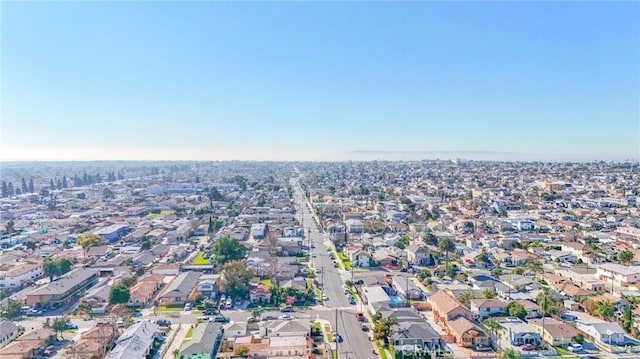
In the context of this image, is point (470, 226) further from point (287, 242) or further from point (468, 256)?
point (287, 242)

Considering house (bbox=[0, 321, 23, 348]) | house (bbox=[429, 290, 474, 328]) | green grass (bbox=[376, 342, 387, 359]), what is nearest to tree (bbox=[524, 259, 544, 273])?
house (bbox=[429, 290, 474, 328])

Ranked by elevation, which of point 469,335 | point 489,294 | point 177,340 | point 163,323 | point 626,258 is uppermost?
point 626,258

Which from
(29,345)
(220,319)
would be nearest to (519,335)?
(220,319)

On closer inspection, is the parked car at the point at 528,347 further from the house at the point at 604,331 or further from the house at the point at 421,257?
the house at the point at 421,257

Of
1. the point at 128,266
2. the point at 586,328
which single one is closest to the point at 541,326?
the point at 586,328

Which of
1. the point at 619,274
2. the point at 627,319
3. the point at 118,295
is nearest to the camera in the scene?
the point at 627,319

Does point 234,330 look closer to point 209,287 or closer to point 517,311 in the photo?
point 209,287
